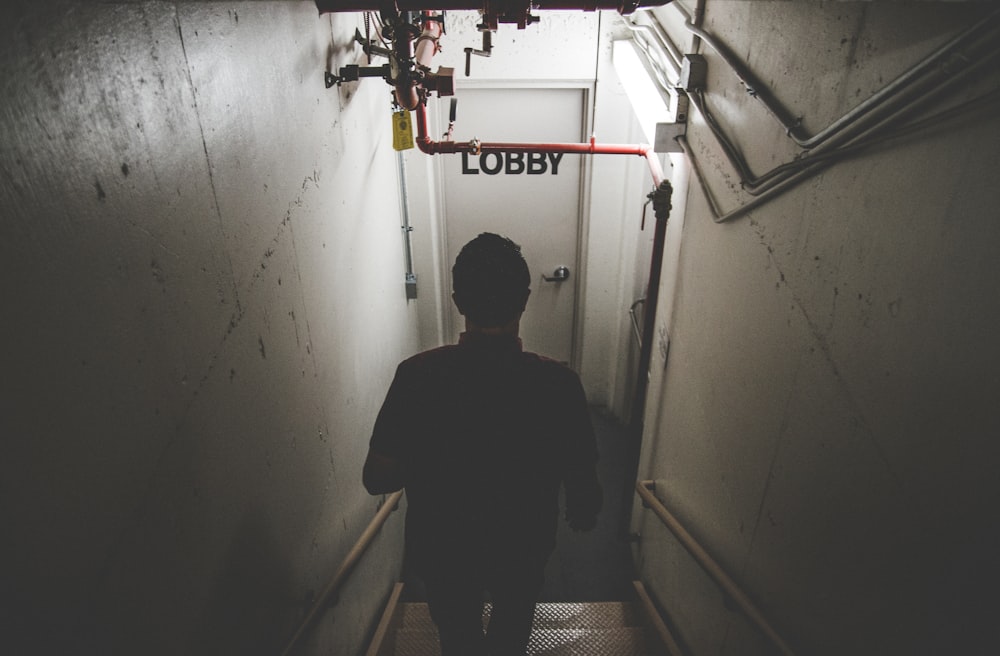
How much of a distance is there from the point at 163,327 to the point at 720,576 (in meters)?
1.94

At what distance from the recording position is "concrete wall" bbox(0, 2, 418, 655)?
0.71m

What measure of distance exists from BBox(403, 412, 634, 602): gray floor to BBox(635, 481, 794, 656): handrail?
736 millimetres

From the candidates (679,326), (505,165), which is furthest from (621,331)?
(679,326)

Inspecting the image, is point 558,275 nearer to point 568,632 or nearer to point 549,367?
point 568,632

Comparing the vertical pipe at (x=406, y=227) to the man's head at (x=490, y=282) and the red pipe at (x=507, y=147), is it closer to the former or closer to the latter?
the red pipe at (x=507, y=147)

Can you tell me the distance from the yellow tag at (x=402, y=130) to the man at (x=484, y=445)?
1.52m

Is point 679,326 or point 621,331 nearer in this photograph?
point 679,326

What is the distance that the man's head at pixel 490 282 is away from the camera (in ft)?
4.70

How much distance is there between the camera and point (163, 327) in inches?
40.3

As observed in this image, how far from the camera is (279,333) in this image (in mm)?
1621

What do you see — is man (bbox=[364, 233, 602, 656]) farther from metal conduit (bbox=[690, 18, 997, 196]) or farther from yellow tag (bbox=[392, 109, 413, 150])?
yellow tag (bbox=[392, 109, 413, 150])

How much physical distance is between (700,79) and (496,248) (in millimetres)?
1371

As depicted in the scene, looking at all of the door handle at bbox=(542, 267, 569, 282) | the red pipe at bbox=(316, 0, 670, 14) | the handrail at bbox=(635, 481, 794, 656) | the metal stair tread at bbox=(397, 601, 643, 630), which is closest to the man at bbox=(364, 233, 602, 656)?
the handrail at bbox=(635, 481, 794, 656)

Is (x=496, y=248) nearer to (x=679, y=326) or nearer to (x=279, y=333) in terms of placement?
(x=279, y=333)
